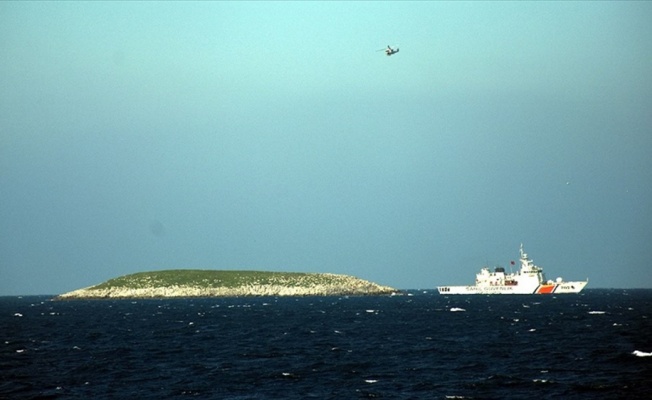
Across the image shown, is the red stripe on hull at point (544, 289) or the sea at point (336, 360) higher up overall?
the red stripe on hull at point (544, 289)

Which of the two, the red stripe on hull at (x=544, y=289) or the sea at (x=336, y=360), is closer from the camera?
the sea at (x=336, y=360)

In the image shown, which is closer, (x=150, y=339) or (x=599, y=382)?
(x=599, y=382)

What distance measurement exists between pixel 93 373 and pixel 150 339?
974 inches

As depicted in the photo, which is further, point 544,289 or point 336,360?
point 544,289

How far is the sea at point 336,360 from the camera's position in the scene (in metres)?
44.4

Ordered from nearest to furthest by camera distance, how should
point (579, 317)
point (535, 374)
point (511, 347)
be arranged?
1. point (535, 374)
2. point (511, 347)
3. point (579, 317)

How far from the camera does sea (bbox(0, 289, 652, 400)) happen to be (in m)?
44.4

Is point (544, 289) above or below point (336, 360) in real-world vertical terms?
above

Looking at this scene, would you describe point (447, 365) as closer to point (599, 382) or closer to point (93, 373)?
point (599, 382)

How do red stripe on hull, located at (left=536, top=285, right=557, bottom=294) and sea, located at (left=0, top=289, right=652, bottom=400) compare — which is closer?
sea, located at (left=0, top=289, right=652, bottom=400)

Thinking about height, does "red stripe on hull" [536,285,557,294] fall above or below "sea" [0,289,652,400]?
above

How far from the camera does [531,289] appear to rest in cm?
19750

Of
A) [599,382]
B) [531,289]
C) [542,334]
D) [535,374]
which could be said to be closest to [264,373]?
[535,374]

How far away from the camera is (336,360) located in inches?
2276
